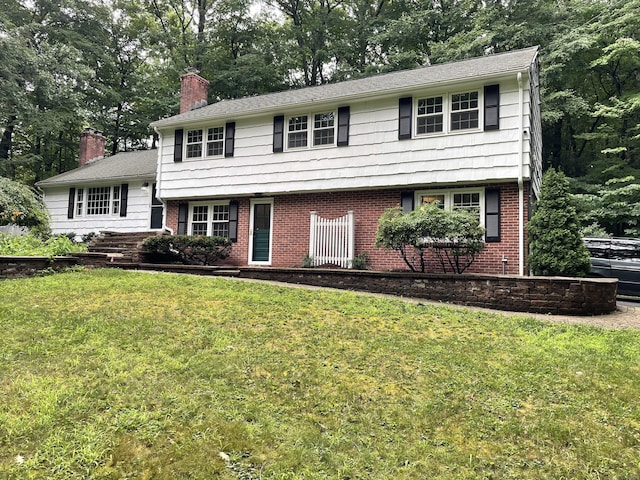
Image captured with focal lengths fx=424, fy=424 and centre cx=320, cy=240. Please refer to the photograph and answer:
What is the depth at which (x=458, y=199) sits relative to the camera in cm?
1066

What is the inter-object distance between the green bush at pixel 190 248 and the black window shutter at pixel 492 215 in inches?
281

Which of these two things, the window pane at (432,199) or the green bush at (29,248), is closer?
the green bush at (29,248)

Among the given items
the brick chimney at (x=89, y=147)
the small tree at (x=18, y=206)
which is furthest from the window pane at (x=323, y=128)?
the brick chimney at (x=89, y=147)

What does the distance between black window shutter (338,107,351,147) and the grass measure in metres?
6.72

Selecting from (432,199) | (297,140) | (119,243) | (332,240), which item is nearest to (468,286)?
(432,199)

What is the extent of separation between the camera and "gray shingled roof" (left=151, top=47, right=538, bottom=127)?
33.8ft

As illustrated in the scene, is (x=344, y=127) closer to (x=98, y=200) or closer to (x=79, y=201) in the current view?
(x=98, y=200)

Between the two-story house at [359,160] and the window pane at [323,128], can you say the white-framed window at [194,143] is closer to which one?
the two-story house at [359,160]

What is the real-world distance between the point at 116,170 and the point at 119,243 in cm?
480

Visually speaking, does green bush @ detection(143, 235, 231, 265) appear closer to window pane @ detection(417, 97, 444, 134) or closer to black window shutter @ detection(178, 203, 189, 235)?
black window shutter @ detection(178, 203, 189, 235)

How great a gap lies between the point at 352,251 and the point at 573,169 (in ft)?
52.5

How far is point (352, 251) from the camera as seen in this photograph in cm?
1115

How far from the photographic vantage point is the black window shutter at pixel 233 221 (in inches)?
523

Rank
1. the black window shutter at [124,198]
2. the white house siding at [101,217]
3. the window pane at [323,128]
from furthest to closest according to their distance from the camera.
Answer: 1. the black window shutter at [124,198]
2. the white house siding at [101,217]
3. the window pane at [323,128]
